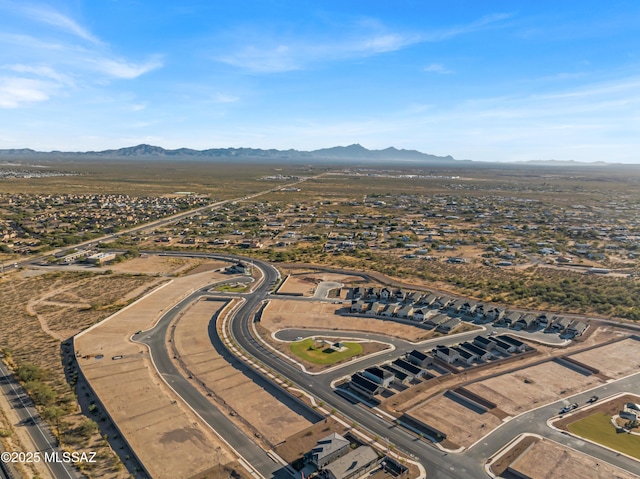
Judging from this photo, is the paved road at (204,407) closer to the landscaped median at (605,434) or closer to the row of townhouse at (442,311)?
the row of townhouse at (442,311)

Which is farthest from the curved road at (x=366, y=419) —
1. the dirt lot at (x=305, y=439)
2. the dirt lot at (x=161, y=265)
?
the dirt lot at (x=161, y=265)

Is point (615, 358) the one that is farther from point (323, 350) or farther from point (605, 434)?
point (323, 350)

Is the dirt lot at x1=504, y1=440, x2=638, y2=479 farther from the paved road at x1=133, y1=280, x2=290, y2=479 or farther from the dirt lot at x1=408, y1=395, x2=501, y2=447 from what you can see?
the paved road at x1=133, y1=280, x2=290, y2=479

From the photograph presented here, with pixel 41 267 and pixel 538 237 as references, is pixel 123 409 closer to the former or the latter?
pixel 41 267

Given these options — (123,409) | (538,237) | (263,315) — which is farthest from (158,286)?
(538,237)

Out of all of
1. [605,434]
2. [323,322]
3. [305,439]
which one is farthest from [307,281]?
[605,434]
